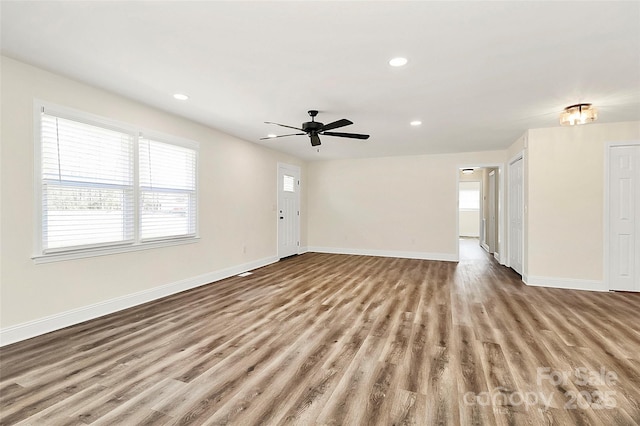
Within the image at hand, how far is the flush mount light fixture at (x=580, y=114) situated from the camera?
351 cm

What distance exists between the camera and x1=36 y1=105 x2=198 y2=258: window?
2904 mm

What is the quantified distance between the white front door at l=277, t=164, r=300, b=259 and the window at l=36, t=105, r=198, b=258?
268cm

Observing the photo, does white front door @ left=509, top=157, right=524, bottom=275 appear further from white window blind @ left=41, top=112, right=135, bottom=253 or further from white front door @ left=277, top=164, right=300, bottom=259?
white window blind @ left=41, top=112, right=135, bottom=253

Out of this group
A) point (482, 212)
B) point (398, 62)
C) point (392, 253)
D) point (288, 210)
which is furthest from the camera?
point (482, 212)

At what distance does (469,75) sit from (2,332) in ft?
15.5

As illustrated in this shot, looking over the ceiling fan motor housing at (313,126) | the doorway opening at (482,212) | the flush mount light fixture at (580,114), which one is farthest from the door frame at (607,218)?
the ceiling fan motor housing at (313,126)

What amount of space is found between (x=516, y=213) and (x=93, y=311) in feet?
21.7

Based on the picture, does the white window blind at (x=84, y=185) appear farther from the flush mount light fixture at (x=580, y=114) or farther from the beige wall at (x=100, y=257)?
the flush mount light fixture at (x=580, y=114)

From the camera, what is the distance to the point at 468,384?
80.2 inches

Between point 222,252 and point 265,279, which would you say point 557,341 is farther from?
point 222,252

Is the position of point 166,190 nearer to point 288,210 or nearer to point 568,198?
point 288,210

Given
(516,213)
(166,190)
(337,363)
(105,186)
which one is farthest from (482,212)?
(105,186)

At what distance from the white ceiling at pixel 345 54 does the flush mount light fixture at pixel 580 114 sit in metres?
0.10

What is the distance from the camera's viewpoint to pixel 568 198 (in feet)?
14.9
